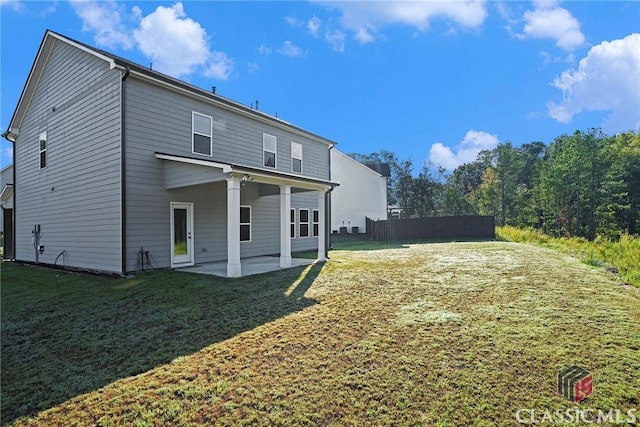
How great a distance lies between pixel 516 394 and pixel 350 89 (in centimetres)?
2052

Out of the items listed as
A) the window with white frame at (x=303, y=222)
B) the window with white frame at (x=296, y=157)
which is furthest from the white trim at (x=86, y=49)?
the window with white frame at (x=303, y=222)

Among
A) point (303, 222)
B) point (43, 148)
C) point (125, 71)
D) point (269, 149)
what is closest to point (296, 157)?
point (269, 149)

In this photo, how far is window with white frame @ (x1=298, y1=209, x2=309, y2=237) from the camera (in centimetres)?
1430

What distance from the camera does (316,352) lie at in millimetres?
3668

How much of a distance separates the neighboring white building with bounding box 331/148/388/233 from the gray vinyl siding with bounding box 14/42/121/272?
17560 millimetres

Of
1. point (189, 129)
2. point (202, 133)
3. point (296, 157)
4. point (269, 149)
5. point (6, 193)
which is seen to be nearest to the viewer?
point (189, 129)

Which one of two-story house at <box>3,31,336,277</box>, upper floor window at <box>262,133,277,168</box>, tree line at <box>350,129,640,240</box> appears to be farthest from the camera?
tree line at <box>350,129,640,240</box>

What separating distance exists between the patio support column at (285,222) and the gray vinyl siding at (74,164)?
13.7ft

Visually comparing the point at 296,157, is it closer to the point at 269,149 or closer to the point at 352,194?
the point at 269,149

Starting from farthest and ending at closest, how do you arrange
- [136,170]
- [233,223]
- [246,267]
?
[246,267] → [136,170] → [233,223]

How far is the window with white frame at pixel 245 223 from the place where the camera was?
1177cm

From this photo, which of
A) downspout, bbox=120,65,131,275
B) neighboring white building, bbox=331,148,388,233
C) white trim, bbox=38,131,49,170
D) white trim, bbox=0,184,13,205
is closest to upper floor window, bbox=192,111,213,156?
downspout, bbox=120,65,131,275

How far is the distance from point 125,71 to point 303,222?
8396 millimetres

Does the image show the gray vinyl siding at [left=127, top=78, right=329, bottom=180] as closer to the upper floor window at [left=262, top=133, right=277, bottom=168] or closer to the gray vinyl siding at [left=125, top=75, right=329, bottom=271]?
the gray vinyl siding at [left=125, top=75, right=329, bottom=271]
